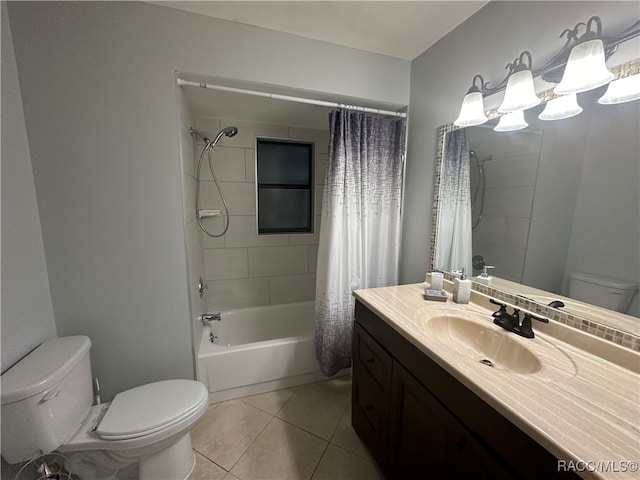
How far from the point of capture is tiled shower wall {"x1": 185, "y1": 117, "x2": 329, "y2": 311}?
2260mm

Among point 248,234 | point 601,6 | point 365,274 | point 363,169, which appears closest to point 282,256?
point 248,234

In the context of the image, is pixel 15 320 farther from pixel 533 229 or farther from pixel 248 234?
pixel 533 229

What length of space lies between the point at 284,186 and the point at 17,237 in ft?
5.99

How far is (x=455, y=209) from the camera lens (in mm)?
1540

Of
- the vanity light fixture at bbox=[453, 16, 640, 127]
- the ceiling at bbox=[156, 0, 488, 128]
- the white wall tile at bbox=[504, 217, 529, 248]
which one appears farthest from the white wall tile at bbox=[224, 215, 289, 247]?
the vanity light fixture at bbox=[453, 16, 640, 127]

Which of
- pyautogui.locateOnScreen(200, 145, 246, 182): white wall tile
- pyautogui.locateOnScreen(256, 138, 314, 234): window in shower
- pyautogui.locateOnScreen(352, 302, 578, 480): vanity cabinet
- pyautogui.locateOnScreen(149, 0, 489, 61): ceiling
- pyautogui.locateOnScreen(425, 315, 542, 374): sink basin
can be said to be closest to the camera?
pyautogui.locateOnScreen(352, 302, 578, 480): vanity cabinet

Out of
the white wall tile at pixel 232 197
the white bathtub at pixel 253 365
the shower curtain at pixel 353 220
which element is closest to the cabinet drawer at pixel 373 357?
the shower curtain at pixel 353 220

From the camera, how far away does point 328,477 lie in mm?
1321

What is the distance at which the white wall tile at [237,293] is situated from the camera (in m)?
2.42

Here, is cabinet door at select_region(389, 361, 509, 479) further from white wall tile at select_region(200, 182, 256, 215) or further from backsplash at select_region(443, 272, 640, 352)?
white wall tile at select_region(200, 182, 256, 215)

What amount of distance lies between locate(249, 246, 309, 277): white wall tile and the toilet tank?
4.58ft

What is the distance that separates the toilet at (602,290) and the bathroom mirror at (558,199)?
0.02 m

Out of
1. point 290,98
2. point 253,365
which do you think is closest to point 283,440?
point 253,365

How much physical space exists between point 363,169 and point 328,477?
1807 mm
